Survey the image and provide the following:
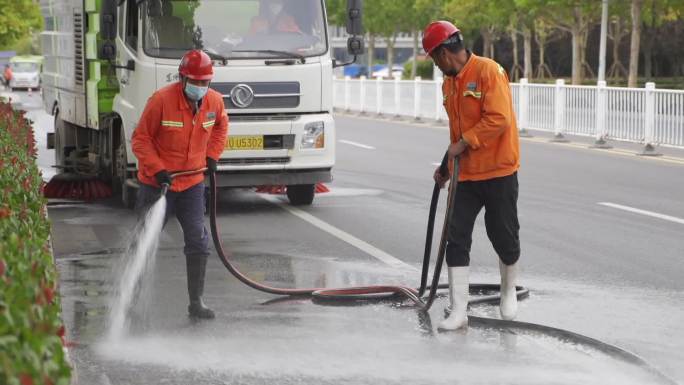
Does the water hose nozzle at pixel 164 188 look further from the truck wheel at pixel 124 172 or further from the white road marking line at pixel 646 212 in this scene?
the white road marking line at pixel 646 212

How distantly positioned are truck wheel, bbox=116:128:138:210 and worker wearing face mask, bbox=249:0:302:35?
1.72 m

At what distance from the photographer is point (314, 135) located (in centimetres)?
1378

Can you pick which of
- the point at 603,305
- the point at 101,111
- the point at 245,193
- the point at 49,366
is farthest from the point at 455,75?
the point at 245,193

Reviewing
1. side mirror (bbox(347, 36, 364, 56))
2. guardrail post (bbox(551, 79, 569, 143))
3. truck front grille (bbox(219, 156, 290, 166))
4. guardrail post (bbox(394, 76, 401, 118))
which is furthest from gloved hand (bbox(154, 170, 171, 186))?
guardrail post (bbox(394, 76, 401, 118))

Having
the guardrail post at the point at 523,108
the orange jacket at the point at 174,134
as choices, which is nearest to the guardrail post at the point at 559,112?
the guardrail post at the point at 523,108

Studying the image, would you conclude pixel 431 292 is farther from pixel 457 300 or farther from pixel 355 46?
pixel 355 46

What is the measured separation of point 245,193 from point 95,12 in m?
2.87

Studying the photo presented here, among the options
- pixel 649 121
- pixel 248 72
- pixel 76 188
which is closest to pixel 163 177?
pixel 248 72

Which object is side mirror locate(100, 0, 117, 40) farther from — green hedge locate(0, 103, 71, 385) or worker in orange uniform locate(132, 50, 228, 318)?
green hedge locate(0, 103, 71, 385)

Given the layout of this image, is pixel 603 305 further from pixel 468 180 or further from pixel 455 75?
pixel 455 75

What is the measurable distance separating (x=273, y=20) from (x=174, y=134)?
5659 mm

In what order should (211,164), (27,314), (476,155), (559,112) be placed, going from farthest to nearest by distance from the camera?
1. (559,112)
2. (211,164)
3. (476,155)
4. (27,314)

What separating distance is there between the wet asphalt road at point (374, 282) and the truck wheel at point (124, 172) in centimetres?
18

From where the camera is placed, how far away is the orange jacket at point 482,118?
7.43 m
